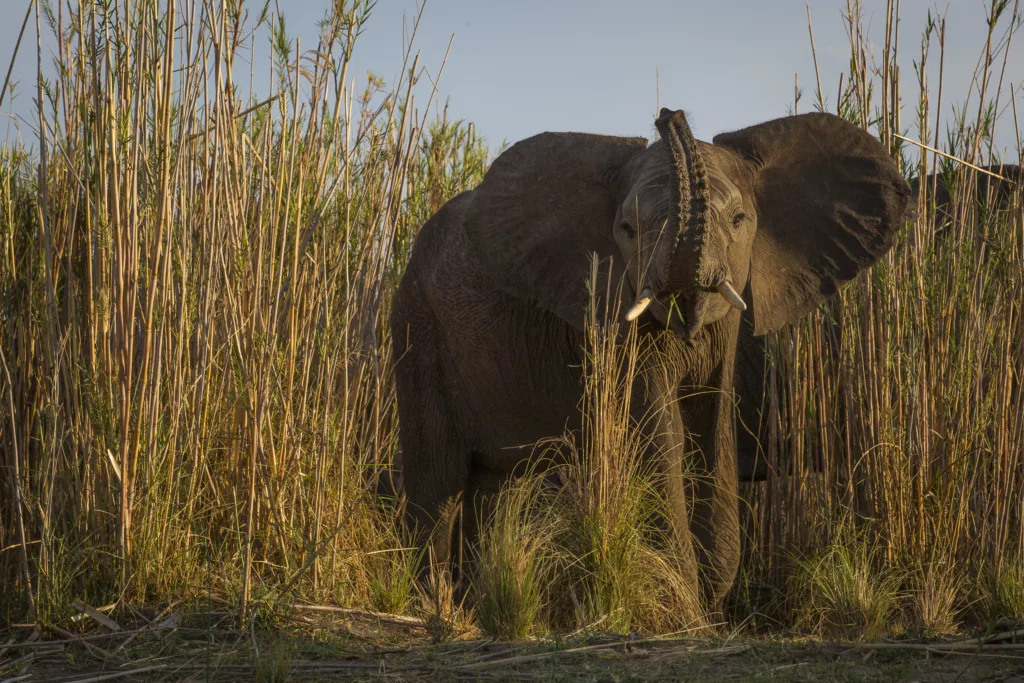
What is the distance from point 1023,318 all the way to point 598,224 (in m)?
1.74

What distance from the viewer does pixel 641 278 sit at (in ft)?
12.4

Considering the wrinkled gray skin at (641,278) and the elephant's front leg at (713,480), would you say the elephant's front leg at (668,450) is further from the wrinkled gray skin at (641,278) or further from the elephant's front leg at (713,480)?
the elephant's front leg at (713,480)

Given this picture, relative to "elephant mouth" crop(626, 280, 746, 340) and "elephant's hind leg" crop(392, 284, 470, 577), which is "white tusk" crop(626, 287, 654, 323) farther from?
"elephant's hind leg" crop(392, 284, 470, 577)

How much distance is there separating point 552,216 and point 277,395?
1.47 m

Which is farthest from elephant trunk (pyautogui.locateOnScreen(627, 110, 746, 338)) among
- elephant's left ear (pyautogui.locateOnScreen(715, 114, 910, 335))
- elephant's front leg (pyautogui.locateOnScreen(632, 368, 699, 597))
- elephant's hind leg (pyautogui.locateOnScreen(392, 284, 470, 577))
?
elephant's hind leg (pyautogui.locateOnScreen(392, 284, 470, 577))

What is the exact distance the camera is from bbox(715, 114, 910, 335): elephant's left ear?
4508 mm

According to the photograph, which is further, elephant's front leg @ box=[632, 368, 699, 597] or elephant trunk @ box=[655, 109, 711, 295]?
elephant's front leg @ box=[632, 368, 699, 597]

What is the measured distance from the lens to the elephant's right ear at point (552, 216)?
4492 mm

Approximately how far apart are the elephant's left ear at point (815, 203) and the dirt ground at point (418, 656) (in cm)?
154

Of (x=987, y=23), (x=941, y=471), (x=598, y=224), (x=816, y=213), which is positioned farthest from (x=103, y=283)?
(x=987, y=23)

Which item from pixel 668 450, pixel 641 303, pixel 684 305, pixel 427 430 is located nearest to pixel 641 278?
pixel 641 303

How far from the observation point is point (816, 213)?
461cm

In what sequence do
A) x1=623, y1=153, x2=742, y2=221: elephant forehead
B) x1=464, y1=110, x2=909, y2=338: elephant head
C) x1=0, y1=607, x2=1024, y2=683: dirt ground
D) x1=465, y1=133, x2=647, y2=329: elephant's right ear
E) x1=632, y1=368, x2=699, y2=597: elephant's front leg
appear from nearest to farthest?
x1=0, y1=607, x2=1024, y2=683: dirt ground, x1=623, y1=153, x2=742, y2=221: elephant forehead, x1=632, y1=368, x2=699, y2=597: elephant's front leg, x1=464, y1=110, x2=909, y2=338: elephant head, x1=465, y1=133, x2=647, y2=329: elephant's right ear

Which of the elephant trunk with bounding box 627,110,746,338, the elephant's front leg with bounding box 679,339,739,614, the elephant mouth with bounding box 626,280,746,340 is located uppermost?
the elephant trunk with bounding box 627,110,746,338
